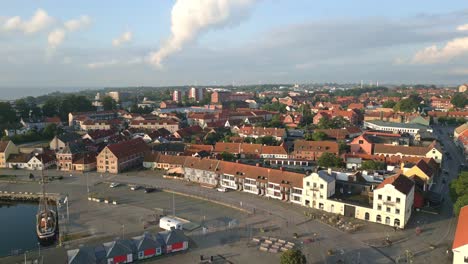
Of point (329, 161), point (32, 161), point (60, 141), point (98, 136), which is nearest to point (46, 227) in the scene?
point (32, 161)

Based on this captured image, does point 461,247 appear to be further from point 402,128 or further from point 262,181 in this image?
point 402,128

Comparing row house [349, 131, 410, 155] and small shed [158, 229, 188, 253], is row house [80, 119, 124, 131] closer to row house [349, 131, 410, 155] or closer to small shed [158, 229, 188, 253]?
row house [349, 131, 410, 155]

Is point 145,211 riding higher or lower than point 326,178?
lower

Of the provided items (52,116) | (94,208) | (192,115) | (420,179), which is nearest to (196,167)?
(94,208)

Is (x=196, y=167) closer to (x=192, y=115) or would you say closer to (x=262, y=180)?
(x=262, y=180)

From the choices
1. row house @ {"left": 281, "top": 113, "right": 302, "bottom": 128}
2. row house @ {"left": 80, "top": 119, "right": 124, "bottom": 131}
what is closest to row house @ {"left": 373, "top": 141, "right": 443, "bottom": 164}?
row house @ {"left": 281, "top": 113, "right": 302, "bottom": 128}
